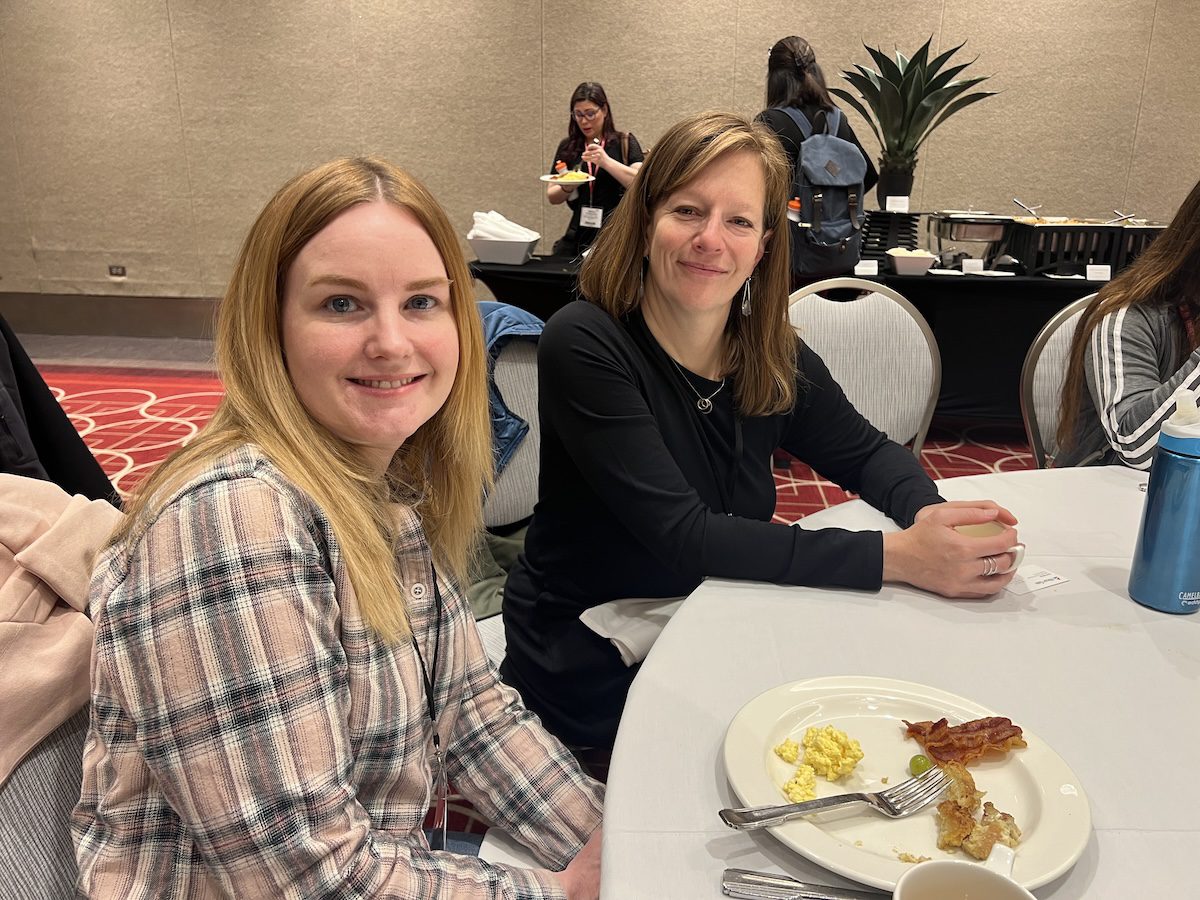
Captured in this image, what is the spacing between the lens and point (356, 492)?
88cm

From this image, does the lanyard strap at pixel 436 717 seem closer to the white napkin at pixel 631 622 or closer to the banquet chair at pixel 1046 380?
the white napkin at pixel 631 622

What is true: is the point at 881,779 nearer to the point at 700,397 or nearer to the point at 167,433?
the point at 700,397

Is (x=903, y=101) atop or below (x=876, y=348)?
atop

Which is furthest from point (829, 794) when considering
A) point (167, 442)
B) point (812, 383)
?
point (167, 442)

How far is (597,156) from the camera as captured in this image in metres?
4.51

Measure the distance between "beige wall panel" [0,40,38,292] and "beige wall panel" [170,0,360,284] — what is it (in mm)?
1298

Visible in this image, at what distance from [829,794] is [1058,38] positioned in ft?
19.8

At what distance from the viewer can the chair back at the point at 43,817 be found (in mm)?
708

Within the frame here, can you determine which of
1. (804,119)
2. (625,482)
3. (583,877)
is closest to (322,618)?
(583,877)

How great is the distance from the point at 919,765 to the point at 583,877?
14.2 inches

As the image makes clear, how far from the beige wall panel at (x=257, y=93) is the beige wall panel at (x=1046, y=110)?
12.9 feet

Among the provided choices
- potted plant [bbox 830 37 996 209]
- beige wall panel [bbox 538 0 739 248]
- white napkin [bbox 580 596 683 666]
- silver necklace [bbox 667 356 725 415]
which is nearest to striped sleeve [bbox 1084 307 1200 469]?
silver necklace [bbox 667 356 725 415]

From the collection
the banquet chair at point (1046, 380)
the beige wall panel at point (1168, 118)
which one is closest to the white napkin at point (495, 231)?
the banquet chair at point (1046, 380)

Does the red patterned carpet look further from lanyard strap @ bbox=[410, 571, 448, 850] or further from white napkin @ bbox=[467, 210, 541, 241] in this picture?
lanyard strap @ bbox=[410, 571, 448, 850]
